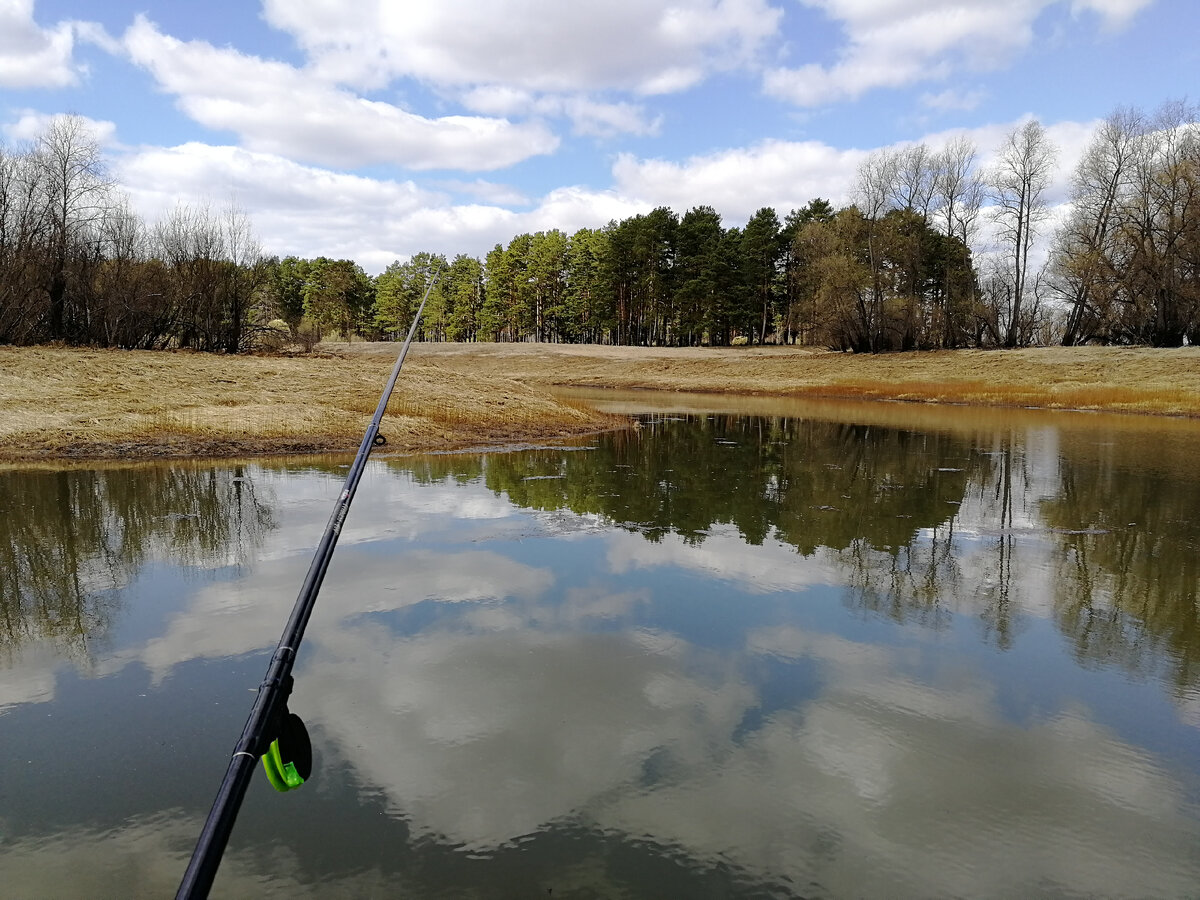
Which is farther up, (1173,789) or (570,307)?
(570,307)

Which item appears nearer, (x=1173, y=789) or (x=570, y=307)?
(x=1173, y=789)

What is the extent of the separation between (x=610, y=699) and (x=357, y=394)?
21801mm

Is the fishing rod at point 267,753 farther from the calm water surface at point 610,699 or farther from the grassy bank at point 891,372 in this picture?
the grassy bank at point 891,372

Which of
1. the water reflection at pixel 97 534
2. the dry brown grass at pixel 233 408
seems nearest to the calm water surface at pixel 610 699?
the water reflection at pixel 97 534

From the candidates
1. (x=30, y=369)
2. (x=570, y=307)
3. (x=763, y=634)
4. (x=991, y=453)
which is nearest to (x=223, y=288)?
(x=30, y=369)

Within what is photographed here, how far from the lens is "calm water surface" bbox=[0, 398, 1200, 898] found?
4.06m

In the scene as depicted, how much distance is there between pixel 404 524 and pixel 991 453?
16994 mm

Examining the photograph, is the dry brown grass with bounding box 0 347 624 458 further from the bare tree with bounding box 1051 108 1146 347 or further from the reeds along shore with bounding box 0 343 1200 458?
the bare tree with bounding box 1051 108 1146 347

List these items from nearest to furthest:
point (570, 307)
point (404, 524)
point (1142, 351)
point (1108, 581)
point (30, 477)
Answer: point (1108, 581)
point (404, 524)
point (30, 477)
point (1142, 351)
point (570, 307)

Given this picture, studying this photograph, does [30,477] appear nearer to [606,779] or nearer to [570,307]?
[606,779]

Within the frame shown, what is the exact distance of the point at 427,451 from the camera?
19.8 m

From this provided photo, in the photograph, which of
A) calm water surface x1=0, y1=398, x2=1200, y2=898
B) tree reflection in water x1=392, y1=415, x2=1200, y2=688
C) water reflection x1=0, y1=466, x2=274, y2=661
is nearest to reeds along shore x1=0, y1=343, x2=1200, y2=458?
water reflection x1=0, y1=466, x2=274, y2=661

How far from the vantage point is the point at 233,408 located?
2145cm

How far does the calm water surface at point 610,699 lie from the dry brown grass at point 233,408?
220 inches
